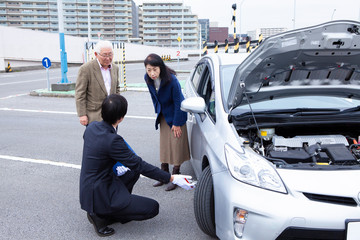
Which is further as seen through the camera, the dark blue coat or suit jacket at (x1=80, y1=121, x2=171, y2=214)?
the dark blue coat

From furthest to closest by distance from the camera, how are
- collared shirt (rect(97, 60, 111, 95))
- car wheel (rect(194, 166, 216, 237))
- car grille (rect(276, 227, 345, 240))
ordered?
collared shirt (rect(97, 60, 111, 95)) → car wheel (rect(194, 166, 216, 237)) → car grille (rect(276, 227, 345, 240))

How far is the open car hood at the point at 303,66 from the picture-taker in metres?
2.34

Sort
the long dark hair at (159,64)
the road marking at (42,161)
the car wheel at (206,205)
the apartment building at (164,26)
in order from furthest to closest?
the apartment building at (164,26) → the road marking at (42,161) → the long dark hair at (159,64) → the car wheel at (206,205)

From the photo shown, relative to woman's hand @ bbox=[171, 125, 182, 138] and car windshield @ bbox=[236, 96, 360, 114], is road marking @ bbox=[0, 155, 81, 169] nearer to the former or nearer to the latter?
woman's hand @ bbox=[171, 125, 182, 138]

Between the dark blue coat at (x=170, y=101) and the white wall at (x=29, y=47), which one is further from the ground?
the white wall at (x=29, y=47)

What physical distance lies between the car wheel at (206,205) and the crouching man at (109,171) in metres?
0.24

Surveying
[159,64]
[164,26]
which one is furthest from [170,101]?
[164,26]

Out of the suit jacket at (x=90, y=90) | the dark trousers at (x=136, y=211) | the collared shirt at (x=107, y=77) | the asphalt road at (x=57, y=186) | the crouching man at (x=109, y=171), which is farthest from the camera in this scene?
the collared shirt at (x=107, y=77)

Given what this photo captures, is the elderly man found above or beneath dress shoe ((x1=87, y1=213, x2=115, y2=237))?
above

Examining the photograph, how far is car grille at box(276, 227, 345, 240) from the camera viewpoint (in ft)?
6.23

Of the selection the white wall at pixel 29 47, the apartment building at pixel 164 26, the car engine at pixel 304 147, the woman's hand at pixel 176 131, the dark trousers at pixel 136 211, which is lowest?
the dark trousers at pixel 136 211

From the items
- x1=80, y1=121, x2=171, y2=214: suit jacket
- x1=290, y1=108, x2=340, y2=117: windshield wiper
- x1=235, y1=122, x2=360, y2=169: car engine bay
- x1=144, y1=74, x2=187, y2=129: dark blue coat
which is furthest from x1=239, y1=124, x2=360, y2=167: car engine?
x1=144, y1=74, x2=187, y2=129: dark blue coat

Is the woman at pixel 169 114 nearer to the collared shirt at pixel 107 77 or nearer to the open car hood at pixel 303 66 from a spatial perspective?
the collared shirt at pixel 107 77

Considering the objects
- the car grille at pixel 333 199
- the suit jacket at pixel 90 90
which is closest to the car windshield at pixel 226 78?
the car grille at pixel 333 199
